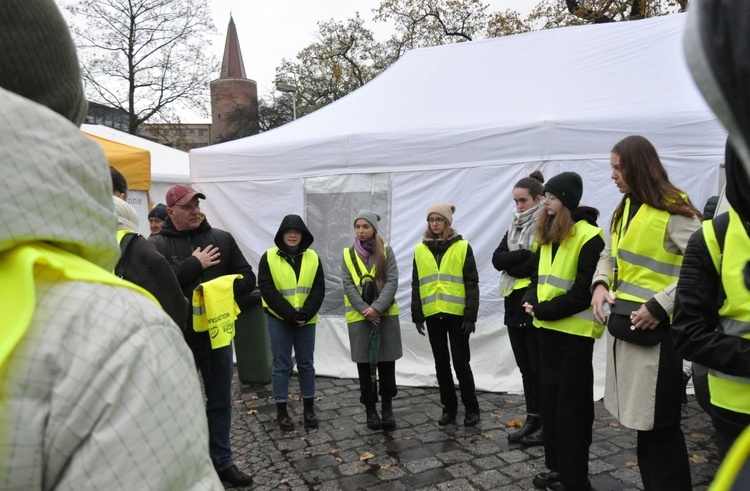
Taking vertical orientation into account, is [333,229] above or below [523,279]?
above

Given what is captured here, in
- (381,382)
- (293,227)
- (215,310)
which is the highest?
(293,227)

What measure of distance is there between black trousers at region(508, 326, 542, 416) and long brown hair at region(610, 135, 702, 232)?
1.65 m

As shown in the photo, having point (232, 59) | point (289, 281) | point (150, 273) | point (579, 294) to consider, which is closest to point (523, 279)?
point (579, 294)

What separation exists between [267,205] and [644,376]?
5372 mm

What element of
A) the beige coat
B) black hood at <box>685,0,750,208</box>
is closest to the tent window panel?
the beige coat

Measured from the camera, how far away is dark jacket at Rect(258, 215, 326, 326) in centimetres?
515

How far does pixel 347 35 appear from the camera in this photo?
105ft

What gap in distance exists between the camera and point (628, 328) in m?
3.02

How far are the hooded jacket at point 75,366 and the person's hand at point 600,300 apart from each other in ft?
9.33

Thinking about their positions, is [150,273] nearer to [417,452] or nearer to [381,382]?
[417,452]

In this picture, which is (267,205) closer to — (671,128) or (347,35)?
(671,128)

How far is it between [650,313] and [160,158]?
1010 centimetres

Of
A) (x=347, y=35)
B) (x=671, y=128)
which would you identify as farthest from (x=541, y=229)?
(x=347, y=35)

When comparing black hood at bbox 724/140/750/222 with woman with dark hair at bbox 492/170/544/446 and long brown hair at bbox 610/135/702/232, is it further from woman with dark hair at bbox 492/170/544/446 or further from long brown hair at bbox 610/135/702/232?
woman with dark hair at bbox 492/170/544/446
